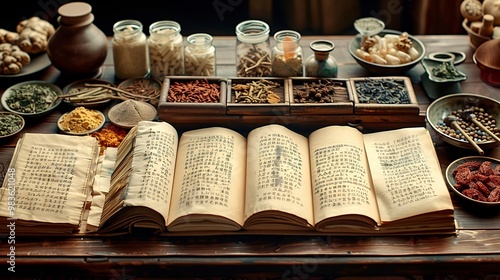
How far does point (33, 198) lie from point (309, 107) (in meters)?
0.82

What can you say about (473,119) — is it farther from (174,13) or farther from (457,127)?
(174,13)

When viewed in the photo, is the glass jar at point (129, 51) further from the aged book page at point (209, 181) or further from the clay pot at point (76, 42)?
the aged book page at point (209, 181)

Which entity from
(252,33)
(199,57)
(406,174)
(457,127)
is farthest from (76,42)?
(457,127)

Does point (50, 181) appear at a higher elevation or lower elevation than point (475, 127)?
higher

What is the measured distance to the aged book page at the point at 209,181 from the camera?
4.96 ft

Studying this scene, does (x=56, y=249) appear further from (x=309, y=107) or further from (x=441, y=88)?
(x=441, y=88)

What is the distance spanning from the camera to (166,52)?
6.63 feet

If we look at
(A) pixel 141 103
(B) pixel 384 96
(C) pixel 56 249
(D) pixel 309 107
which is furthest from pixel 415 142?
(C) pixel 56 249

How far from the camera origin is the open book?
4.97ft

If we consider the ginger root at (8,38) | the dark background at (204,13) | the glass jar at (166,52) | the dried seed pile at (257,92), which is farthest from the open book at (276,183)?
the dark background at (204,13)

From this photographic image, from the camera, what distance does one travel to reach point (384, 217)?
1531 mm

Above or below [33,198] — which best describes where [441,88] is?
below

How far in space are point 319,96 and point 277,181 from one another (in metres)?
0.38

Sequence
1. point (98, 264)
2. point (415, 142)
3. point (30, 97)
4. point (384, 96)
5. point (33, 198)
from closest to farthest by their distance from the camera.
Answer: point (98, 264) → point (33, 198) → point (415, 142) → point (384, 96) → point (30, 97)
